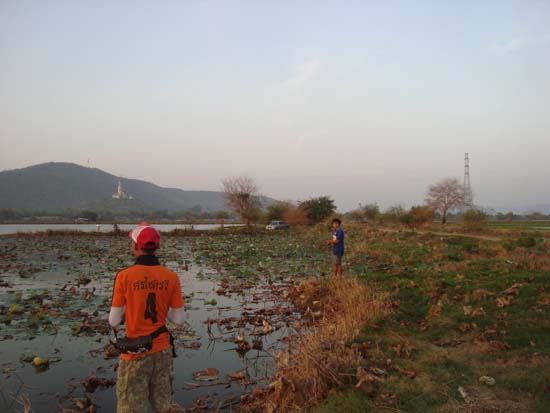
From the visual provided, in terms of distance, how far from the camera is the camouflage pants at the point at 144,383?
12.6ft

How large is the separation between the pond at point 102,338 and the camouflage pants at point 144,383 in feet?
6.28

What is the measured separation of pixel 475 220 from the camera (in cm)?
3256

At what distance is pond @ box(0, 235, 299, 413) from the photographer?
20.7 feet

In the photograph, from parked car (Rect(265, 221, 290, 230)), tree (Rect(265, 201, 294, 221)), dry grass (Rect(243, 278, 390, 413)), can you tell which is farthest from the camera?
tree (Rect(265, 201, 294, 221))

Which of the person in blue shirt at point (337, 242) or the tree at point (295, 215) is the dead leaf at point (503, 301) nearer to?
the person in blue shirt at point (337, 242)

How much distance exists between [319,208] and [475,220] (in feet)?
79.4

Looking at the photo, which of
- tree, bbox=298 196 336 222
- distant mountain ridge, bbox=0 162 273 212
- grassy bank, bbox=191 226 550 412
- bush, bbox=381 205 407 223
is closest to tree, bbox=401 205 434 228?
bush, bbox=381 205 407 223

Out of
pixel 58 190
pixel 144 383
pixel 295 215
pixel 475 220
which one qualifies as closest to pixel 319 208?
pixel 295 215

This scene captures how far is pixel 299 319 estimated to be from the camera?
34.0 ft

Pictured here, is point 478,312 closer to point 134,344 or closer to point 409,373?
point 409,373

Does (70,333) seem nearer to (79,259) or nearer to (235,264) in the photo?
(235,264)

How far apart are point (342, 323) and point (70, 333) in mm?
6405

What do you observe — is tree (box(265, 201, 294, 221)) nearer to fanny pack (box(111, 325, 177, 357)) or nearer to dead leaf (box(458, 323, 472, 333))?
dead leaf (box(458, 323, 472, 333))

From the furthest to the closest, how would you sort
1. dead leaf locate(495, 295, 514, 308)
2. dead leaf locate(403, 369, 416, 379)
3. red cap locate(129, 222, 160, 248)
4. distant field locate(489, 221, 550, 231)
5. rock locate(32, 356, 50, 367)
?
distant field locate(489, 221, 550, 231) < dead leaf locate(495, 295, 514, 308) < rock locate(32, 356, 50, 367) < dead leaf locate(403, 369, 416, 379) < red cap locate(129, 222, 160, 248)
